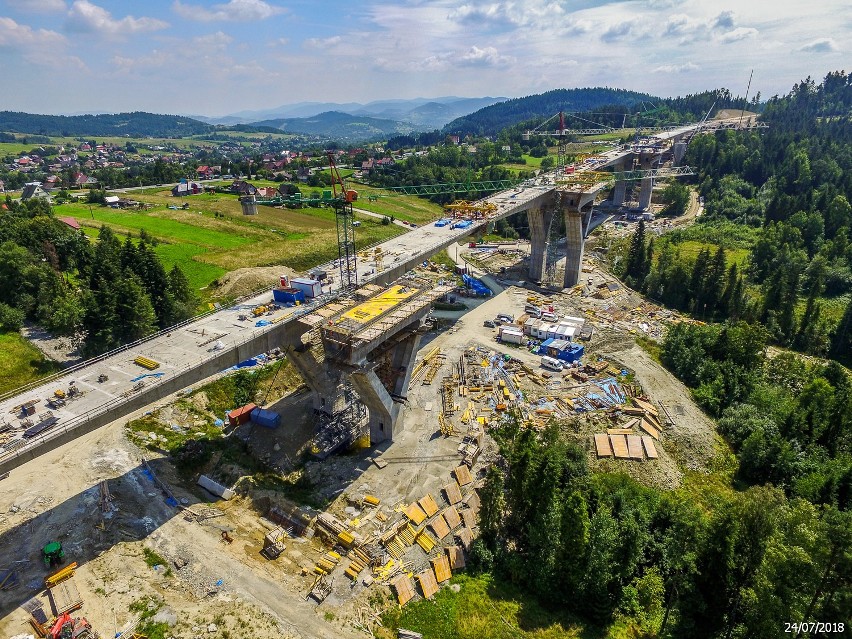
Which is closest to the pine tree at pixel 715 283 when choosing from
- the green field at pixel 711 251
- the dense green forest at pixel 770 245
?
the dense green forest at pixel 770 245

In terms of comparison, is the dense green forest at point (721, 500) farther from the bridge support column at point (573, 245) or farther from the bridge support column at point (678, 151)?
the bridge support column at point (678, 151)

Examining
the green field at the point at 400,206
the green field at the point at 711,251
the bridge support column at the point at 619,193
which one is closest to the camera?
the green field at the point at 711,251

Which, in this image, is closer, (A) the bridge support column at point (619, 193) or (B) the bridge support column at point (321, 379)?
(B) the bridge support column at point (321, 379)

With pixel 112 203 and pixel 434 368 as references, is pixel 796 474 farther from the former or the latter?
pixel 112 203

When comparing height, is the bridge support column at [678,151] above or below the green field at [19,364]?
above

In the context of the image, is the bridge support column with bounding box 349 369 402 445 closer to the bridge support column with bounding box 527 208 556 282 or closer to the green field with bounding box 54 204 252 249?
the bridge support column with bounding box 527 208 556 282
